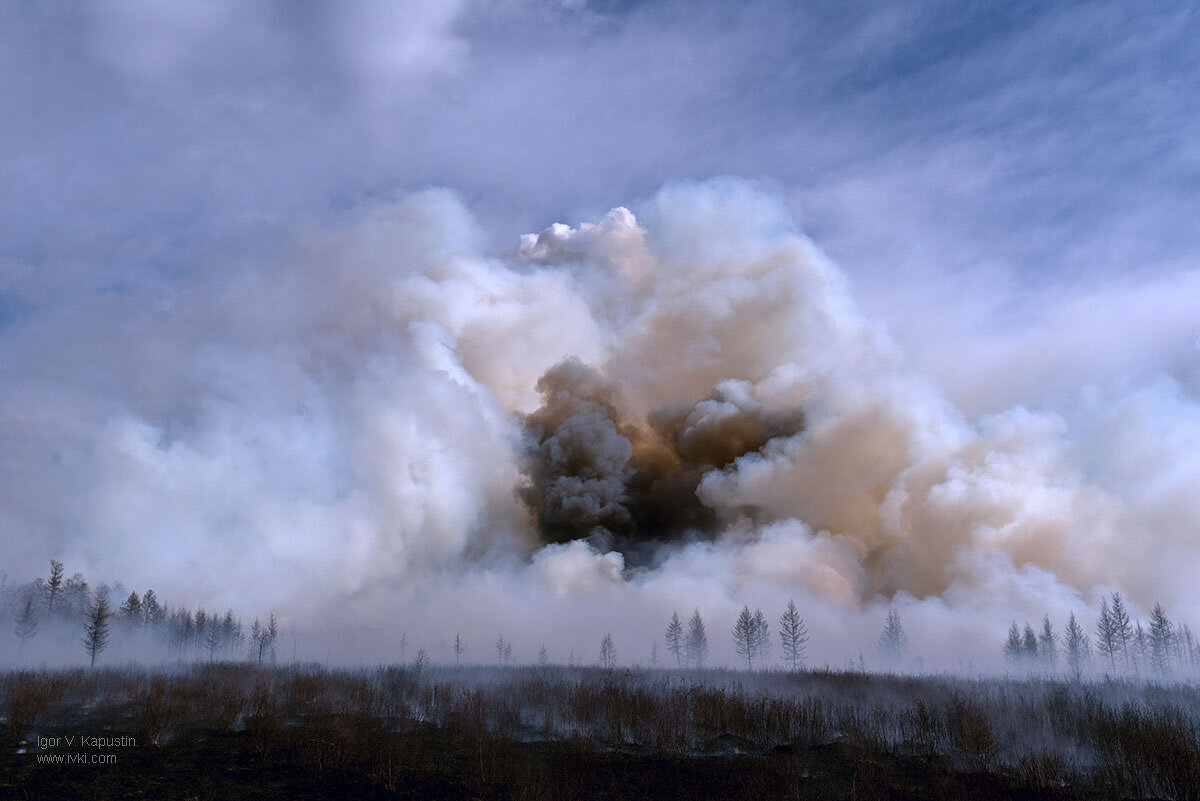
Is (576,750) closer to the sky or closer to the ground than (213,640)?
closer to the sky

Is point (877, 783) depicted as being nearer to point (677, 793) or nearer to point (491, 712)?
point (677, 793)

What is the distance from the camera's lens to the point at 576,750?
73.0ft

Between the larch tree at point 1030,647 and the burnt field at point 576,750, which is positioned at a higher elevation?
the burnt field at point 576,750

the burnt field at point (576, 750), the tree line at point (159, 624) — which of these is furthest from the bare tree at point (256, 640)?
the burnt field at point (576, 750)

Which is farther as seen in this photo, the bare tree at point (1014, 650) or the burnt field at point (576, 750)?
the bare tree at point (1014, 650)

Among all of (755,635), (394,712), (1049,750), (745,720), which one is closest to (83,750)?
(394,712)

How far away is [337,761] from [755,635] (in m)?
122

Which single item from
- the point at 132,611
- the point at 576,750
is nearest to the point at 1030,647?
the point at 576,750

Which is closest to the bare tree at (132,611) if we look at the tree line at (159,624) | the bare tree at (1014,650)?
the tree line at (159,624)

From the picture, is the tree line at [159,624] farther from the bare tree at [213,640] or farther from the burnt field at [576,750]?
the burnt field at [576,750]

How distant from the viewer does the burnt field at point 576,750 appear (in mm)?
17109

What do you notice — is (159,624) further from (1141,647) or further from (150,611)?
(1141,647)

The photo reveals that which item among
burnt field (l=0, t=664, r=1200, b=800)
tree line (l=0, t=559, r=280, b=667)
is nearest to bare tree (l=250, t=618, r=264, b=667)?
tree line (l=0, t=559, r=280, b=667)

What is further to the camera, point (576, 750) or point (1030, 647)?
point (1030, 647)
